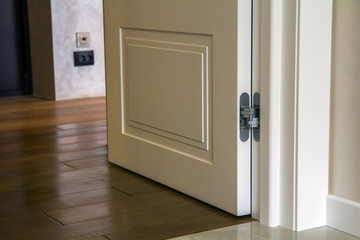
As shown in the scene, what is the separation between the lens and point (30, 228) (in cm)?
190

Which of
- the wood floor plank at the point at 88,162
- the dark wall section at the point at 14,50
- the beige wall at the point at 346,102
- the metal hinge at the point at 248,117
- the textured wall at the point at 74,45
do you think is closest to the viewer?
the beige wall at the point at 346,102

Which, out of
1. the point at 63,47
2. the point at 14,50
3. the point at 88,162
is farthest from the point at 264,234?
the point at 14,50

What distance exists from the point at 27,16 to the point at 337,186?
2884 mm

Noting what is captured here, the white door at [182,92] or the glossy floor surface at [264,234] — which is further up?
the white door at [182,92]

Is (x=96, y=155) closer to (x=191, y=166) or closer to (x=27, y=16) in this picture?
(x=191, y=166)

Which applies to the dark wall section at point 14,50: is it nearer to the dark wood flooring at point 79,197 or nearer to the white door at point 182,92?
the dark wood flooring at point 79,197

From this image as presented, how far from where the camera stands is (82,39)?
413 cm

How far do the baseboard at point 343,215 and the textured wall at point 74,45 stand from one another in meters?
2.55

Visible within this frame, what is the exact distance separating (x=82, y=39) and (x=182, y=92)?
2.14 metres

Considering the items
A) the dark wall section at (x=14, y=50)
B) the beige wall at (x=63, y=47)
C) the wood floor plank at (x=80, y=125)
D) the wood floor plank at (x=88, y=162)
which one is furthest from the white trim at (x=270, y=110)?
the dark wall section at (x=14, y=50)

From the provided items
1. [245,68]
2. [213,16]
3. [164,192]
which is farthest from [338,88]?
[164,192]

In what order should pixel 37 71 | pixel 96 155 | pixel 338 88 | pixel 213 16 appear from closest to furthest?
pixel 338 88 → pixel 213 16 → pixel 96 155 → pixel 37 71

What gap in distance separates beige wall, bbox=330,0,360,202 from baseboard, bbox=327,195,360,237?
0.7 inches

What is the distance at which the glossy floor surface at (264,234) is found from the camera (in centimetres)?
180
